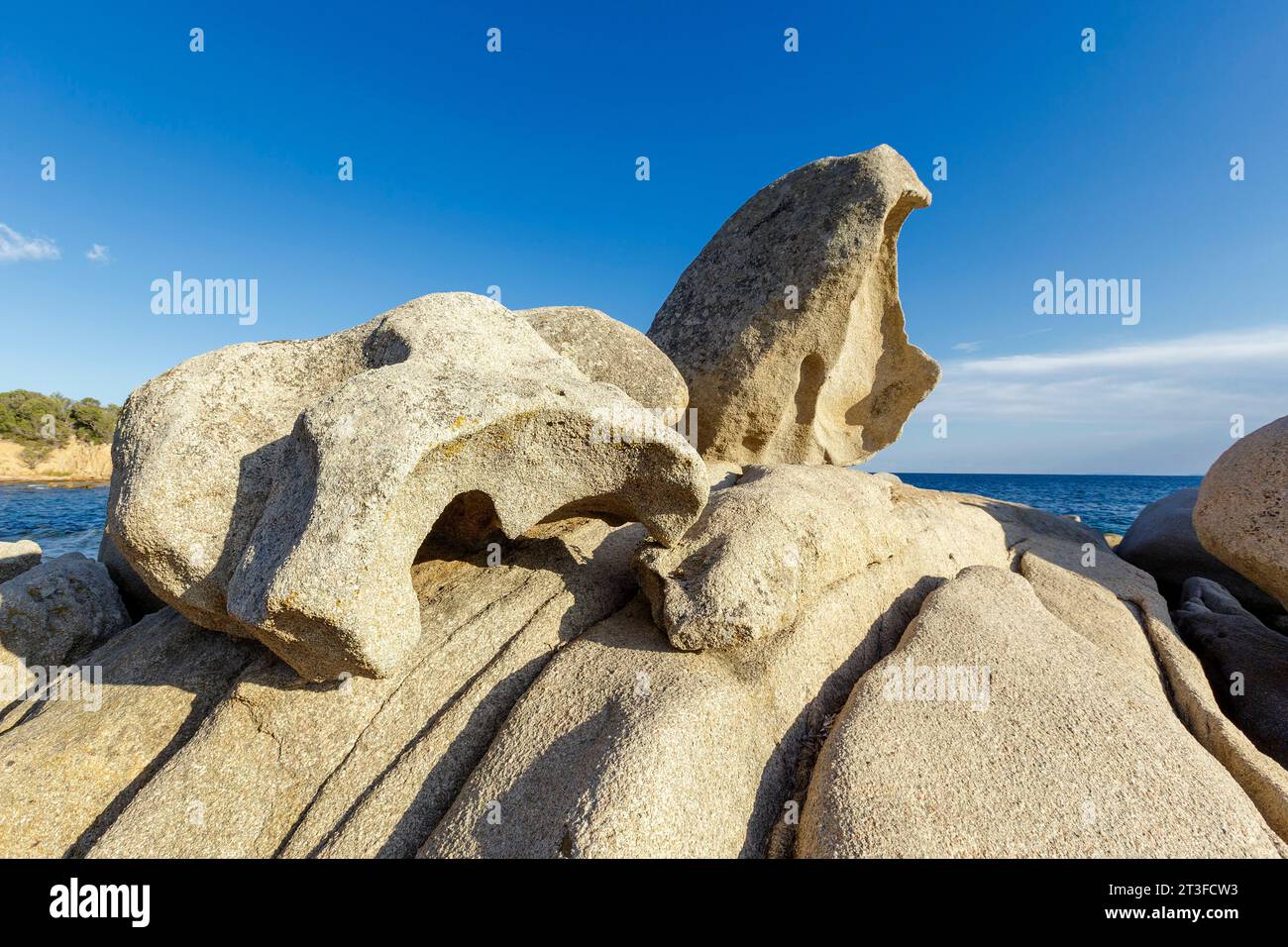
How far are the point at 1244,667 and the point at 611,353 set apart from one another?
7391 mm

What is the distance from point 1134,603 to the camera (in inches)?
261

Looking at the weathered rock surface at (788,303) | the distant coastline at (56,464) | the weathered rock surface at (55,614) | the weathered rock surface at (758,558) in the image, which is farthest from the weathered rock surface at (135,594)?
the distant coastline at (56,464)

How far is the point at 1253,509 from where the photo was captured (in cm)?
576

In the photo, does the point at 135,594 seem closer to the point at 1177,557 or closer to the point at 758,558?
the point at 758,558

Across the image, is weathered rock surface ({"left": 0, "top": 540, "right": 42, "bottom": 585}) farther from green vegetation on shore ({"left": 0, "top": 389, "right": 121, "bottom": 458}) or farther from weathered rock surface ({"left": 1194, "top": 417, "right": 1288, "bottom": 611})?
green vegetation on shore ({"left": 0, "top": 389, "right": 121, "bottom": 458})

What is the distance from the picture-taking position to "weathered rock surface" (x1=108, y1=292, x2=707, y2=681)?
355 cm

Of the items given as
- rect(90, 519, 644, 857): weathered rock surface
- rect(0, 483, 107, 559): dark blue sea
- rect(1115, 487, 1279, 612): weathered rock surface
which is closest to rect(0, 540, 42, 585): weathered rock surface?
rect(90, 519, 644, 857): weathered rock surface

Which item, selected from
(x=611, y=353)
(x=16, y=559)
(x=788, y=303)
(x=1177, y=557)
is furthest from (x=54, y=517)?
(x=1177, y=557)

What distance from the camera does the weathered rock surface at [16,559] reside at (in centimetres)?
685

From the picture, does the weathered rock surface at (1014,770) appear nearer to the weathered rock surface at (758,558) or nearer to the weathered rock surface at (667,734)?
the weathered rock surface at (667,734)

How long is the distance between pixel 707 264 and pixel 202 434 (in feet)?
27.1
